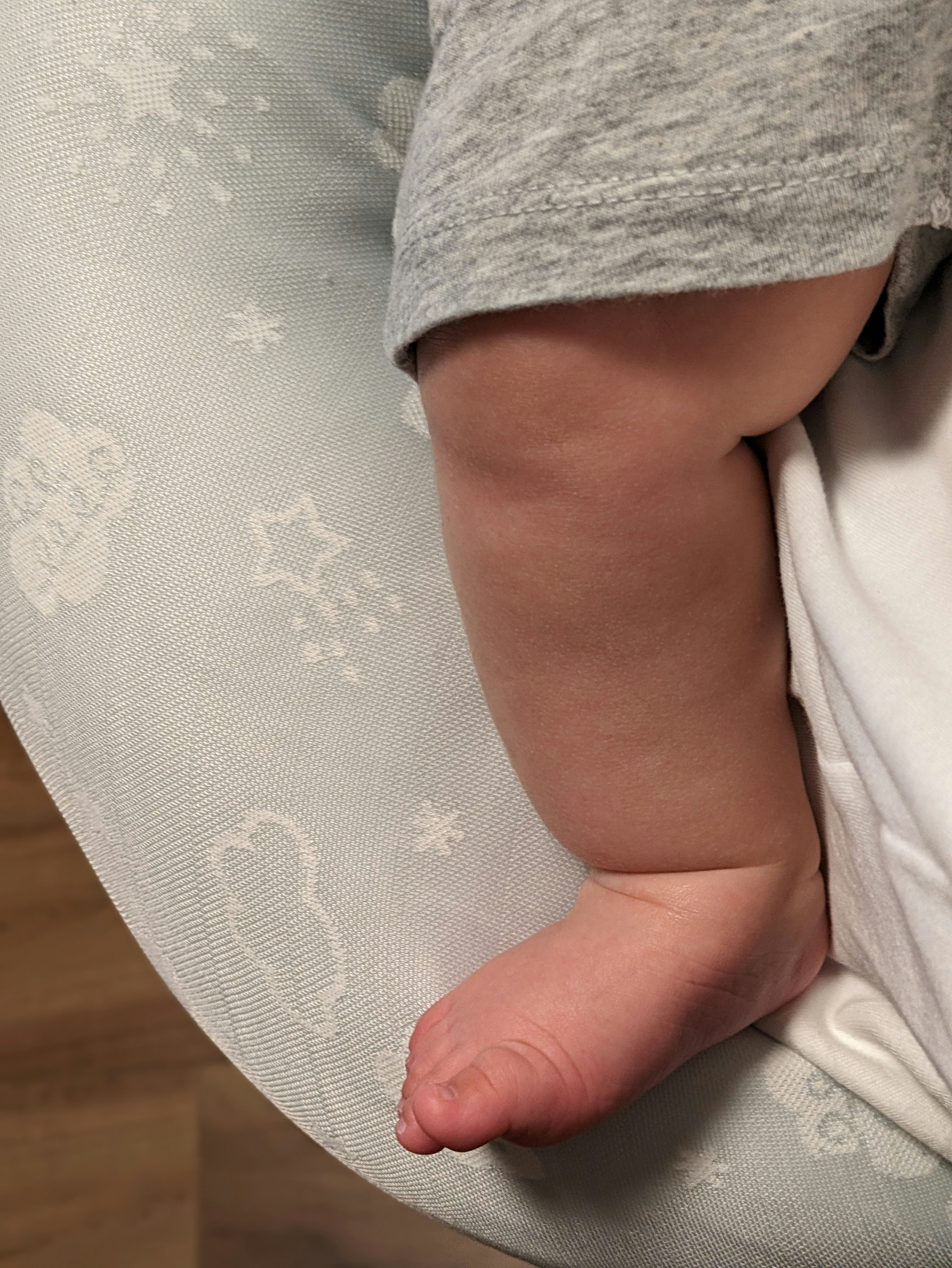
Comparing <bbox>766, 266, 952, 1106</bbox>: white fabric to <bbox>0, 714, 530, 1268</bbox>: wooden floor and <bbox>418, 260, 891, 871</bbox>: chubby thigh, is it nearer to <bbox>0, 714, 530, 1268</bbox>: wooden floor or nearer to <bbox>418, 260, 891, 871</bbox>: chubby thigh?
<bbox>418, 260, 891, 871</bbox>: chubby thigh

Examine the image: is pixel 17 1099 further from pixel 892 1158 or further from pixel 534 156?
pixel 534 156

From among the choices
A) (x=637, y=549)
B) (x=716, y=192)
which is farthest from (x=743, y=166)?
(x=637, y=549)

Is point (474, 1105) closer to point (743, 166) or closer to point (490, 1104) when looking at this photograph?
point (490, 1104)

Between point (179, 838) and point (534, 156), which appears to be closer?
point (534, 156)

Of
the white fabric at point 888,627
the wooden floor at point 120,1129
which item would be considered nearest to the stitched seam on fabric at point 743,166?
the white fabric at point 888,627

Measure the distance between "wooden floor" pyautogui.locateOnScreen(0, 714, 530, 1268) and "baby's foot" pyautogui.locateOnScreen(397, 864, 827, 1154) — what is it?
0.48 m

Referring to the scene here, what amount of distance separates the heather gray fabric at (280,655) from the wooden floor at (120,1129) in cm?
44

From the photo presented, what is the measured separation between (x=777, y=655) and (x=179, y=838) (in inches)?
11.1

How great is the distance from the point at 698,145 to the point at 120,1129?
36.8 inches

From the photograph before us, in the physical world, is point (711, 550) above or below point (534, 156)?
below

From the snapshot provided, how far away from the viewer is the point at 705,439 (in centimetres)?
39

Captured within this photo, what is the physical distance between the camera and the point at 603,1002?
17.6 inches

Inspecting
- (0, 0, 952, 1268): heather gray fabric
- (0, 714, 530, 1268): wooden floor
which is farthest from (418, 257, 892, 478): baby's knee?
(0, 714, 530, 1268): wooden floor

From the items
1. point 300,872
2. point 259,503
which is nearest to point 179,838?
point 300,872
